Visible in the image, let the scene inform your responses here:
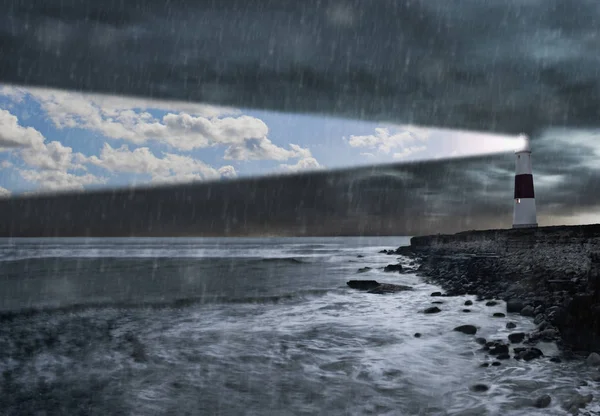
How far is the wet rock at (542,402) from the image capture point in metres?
5.34

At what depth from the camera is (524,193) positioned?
29797mm

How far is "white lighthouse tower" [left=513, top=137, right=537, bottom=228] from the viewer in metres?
29.8

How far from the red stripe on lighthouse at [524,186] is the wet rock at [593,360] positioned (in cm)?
2594

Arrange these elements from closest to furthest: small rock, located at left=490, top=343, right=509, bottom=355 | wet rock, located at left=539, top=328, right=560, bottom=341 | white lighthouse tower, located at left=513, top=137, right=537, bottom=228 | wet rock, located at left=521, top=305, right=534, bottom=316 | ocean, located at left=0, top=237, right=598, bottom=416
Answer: ocean, located at left=0, top=237, right=598, bottom=416 → small rock, located at left=490, top=343, right=509, bottom=355 → wet rock, located at left=539, top=328, right=560, bottom=341 → wet rock, located at left=521, top=305, right=534, bottom=316 → white lighthouse tower, located at left=513, top=137, right=537, bottom=228

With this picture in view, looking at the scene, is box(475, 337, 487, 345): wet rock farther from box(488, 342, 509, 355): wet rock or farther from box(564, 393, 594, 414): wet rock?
box(564, 393, 594, 414): wet rock

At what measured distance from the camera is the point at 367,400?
6.11 m

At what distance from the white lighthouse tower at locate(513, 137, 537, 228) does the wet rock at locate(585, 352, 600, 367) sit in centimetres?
2573

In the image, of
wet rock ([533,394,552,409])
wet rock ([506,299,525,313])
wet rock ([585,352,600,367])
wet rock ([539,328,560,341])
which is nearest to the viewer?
wet rock ([533,394,552,409])

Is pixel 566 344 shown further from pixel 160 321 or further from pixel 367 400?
pixel 160 321

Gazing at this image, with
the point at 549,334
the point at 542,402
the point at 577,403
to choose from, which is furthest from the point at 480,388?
the point at 549,334

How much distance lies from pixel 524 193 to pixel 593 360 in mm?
26066

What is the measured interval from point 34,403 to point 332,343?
5.76 metres

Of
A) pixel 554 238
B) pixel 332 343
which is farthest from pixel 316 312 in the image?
pixel 554 238

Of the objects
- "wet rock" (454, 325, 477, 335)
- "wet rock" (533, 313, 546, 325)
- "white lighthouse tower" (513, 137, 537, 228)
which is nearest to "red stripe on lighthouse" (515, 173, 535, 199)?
"white lighthouse tower" (513, 137, 537, 228)
